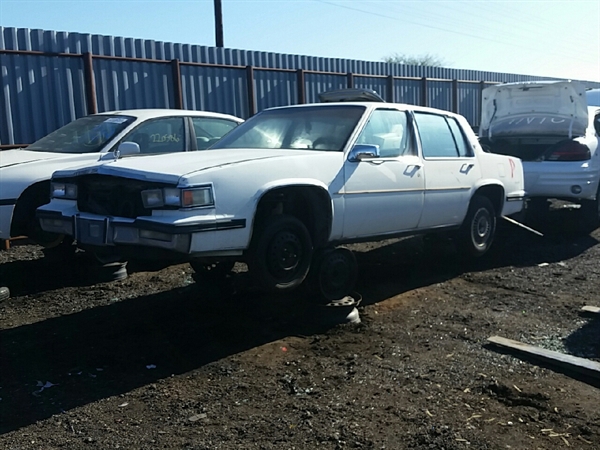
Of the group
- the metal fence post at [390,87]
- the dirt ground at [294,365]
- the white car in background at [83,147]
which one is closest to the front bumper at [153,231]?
the dirt ground at [294,365]

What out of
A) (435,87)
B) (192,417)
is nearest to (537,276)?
(192,417)

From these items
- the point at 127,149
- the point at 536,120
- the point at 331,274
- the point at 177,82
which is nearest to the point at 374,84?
the point at 177,82

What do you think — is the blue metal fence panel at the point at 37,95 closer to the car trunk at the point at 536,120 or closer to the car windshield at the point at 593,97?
the car trunk at the point at 536,120

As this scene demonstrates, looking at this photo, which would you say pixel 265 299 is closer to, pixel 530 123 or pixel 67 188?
pixel 67 188

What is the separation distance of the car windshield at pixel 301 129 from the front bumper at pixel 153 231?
139cm

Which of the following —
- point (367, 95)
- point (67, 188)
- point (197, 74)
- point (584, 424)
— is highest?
point (197, 74)

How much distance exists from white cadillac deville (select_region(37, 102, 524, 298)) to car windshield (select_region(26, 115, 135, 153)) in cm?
161

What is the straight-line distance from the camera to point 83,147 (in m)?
6.81

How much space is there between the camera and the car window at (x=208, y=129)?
24.7 feet

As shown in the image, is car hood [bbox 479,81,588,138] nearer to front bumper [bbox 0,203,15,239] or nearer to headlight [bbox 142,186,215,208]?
headlight [bbox 142,186,215,208]

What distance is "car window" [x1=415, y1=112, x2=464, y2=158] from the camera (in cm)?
618

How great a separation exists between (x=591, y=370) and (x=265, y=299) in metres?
2.73

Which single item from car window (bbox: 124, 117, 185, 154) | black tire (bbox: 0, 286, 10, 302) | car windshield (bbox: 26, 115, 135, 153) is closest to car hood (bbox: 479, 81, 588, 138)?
car window (bbox: 124, 117, 185, 154)

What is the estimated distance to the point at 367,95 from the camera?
8.72 meters
